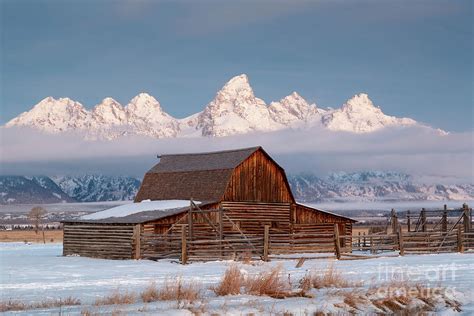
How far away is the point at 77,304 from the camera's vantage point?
1673cm

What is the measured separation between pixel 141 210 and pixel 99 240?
10.2ft

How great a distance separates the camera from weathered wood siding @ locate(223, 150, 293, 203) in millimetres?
45594

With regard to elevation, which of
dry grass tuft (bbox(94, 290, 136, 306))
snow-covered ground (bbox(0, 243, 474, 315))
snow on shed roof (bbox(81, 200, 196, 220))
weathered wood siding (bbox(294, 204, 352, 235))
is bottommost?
snow-covered ground (bbox(0, 243, 474, 315))

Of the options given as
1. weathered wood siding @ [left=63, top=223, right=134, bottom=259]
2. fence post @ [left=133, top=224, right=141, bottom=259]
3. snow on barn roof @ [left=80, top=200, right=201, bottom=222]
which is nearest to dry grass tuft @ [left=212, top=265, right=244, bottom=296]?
fence post @ [left=133, top=224, right=141, bottom=259]

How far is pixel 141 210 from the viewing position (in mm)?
43469

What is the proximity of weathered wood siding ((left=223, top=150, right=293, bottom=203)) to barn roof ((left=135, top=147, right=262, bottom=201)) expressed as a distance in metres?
0.48

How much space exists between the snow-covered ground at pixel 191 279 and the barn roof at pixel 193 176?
400 inches

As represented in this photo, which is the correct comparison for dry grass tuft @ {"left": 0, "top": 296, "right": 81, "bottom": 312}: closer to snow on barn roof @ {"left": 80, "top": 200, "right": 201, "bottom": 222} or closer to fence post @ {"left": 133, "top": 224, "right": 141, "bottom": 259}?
fence post @ {"left": 133, "top": 224, "right": 141, "bottom": 259}

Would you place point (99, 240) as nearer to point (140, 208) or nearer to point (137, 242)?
point (140, 208)

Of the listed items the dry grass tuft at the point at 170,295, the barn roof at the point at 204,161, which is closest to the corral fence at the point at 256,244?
the barn roof at the point at 204,161

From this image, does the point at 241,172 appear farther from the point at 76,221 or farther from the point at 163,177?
the point at 76,221

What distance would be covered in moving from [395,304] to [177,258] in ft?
74.0

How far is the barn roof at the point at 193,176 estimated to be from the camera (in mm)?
45688

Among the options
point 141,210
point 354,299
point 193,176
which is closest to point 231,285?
point 354,299
